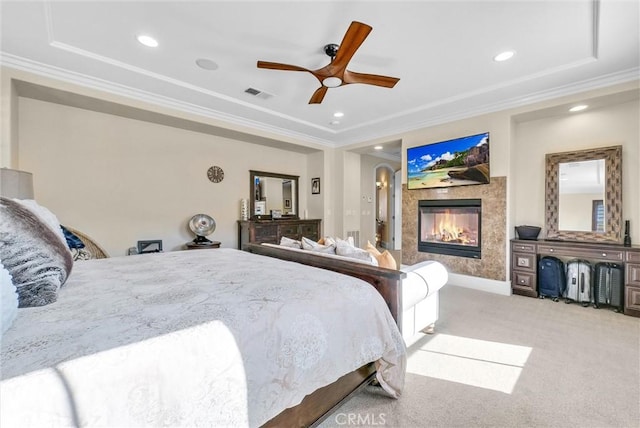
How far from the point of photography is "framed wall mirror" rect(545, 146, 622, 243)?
3500mm

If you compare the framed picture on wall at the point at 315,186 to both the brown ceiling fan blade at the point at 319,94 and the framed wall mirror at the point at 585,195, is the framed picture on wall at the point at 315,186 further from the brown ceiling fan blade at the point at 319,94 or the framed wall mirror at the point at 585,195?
the framed wall mirror at the point at 585,195

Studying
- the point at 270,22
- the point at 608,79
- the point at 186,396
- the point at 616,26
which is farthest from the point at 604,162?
the point at 186,396

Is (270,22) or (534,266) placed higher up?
(270,22)

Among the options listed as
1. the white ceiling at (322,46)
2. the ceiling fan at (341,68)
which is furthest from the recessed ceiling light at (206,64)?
the ceiling fan at (341,68)

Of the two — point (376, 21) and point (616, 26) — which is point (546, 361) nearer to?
point (616, 26)

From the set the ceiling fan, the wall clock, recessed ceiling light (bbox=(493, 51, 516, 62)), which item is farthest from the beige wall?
recessed ceiling light (bbox=(493, 51, 516, 62))

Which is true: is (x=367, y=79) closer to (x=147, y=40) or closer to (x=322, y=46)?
(x=322, y=46)

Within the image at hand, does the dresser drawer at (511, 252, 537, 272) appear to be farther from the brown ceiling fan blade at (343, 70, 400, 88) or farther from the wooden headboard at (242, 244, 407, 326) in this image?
the wooden headboard at (242, 244, 407, 326)

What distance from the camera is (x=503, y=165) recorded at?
13.2 feet

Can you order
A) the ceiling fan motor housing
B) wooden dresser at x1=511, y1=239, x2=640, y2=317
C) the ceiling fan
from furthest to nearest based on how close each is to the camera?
wooden dresser at x1=511, y1=239, x2=640, y2=317 < the ceiling fan motor housing < the ceiling fan

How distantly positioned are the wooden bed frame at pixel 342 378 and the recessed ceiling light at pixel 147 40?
8.34 feet

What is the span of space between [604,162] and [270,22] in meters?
4.46

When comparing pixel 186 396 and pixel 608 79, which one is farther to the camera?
pixel 608 79

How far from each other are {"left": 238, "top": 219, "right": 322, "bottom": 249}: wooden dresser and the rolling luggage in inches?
167
